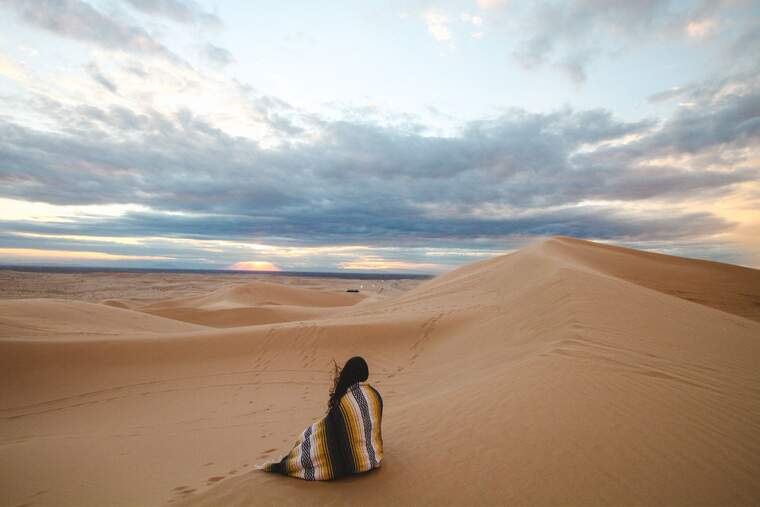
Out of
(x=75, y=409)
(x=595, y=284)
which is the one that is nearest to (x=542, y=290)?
(x=595, y=284)

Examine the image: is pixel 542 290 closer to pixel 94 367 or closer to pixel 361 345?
pixel 361 345

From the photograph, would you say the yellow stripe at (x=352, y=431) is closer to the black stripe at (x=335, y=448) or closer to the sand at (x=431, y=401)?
the black stripe at (x=335, y=448)

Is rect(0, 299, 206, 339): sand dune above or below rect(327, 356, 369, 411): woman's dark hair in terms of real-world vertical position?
below

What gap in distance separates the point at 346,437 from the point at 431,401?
7.67ft

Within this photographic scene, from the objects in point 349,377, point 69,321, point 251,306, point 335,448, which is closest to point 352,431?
point 335,448

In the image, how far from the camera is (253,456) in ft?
16.0

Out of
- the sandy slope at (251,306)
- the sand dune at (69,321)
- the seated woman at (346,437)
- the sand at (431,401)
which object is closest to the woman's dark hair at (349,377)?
the seated woman at (346,437)

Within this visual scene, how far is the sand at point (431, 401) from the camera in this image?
124 inches

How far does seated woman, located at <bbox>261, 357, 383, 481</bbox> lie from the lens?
326 centimetres

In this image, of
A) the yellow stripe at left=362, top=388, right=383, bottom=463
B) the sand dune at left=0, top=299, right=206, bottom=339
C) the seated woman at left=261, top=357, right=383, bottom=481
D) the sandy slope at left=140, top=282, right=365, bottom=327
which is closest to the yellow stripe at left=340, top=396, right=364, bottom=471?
the seated woman at left=261, top=357, right=383, bottom=481

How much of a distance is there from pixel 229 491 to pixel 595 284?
9.28m

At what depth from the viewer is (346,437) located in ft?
10.7

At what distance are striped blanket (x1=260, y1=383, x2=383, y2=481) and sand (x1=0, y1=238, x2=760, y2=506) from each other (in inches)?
5.0

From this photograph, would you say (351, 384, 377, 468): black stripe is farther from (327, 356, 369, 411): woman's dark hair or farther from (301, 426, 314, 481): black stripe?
(301, 426, 314, 481): black stripe
